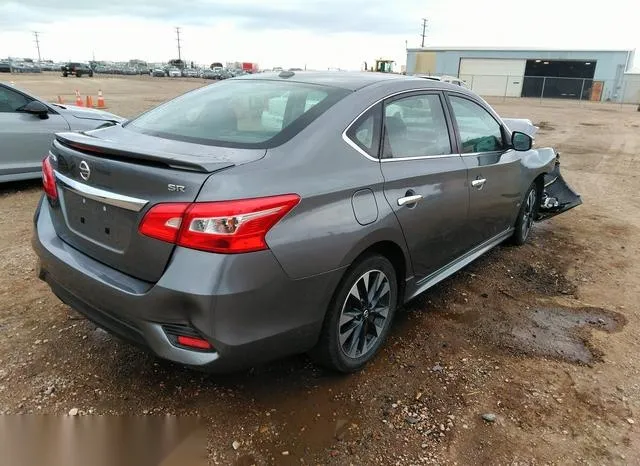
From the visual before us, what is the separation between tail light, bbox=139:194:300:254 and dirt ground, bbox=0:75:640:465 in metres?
1.01

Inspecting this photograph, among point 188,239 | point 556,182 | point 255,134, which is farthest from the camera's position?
point 556,182

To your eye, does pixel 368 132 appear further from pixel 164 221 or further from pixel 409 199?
pixel 164 221

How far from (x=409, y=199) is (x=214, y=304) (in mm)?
1382

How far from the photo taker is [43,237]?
2.88 m

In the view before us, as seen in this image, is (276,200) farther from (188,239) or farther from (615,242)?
(615,242)

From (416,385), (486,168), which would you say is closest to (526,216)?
(486,168)

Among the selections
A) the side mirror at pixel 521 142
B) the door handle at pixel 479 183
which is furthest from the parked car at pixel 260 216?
the side mirror at pixel 521 142

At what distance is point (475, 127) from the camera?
4078mm

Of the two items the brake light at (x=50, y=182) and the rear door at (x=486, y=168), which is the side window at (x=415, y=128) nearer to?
the rear door at (x=486, y=168)

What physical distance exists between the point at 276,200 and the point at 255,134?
0.59 meters

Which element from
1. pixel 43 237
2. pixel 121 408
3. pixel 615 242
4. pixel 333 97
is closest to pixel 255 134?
pixel 333 97

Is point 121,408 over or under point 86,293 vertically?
under

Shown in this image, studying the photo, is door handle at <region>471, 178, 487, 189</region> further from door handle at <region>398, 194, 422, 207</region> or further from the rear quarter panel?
the rear quarter panel

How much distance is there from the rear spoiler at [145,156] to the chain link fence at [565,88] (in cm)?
4299
